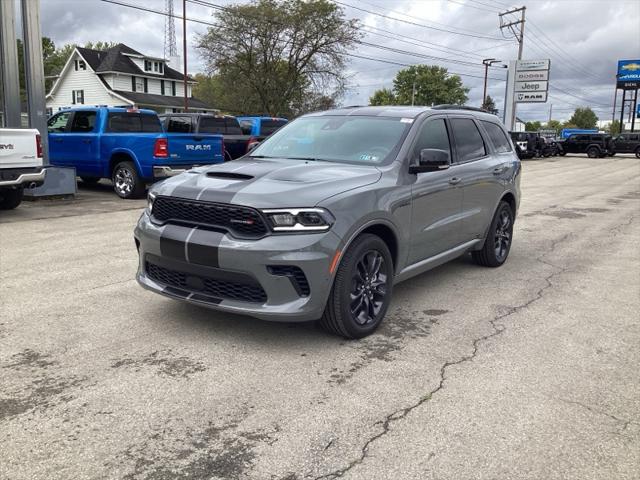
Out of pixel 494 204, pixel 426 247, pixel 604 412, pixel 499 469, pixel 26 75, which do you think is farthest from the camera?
pixel 26 75

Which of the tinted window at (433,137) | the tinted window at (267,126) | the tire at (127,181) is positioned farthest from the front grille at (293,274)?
the tinted window at (267,126)

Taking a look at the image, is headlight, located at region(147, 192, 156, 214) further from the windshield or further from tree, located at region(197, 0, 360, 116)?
tree, located at region(197, 0, 360, 116)

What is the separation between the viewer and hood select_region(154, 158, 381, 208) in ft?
12.8

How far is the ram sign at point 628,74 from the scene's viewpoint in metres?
72.2

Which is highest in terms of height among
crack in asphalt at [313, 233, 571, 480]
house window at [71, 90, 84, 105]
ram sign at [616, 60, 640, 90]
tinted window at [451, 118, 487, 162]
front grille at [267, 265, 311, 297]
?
ram sign at [616, 60, 640, 90]

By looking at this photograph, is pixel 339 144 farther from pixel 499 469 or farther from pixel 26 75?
pixel 26 75

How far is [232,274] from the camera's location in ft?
12.7

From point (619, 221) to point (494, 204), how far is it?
19.3 ft

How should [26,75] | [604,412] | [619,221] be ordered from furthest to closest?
1. [26,75]
2. [619,221]
3. [604,412]

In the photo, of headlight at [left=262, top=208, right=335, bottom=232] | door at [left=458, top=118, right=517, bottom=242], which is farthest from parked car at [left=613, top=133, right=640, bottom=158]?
headlight at [left=262, top=208, right=335, bottom=232]

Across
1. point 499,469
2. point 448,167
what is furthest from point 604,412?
point 448,167

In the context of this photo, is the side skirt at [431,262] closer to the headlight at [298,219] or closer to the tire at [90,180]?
the headlight at [298,219]

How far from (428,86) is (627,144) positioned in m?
55.1

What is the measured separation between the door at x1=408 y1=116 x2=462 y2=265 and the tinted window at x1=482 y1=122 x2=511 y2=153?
1.29 m
